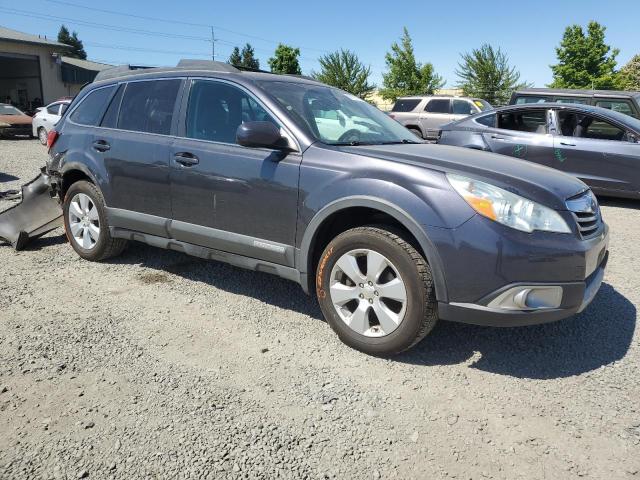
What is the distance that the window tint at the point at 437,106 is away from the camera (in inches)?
666

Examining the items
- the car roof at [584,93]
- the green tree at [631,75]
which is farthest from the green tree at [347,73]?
the car roof at [584,93]

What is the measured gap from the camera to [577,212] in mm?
3061

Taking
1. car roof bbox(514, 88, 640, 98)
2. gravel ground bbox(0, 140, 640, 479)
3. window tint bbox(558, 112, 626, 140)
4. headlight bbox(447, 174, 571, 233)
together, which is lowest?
gravel ground bbox(0, 140, 640, 479)

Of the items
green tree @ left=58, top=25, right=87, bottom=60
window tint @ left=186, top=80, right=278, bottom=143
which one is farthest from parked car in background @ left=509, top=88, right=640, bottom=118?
green tree @ left=58, top=25, right=87, bottom=60

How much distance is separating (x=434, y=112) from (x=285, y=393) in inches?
614

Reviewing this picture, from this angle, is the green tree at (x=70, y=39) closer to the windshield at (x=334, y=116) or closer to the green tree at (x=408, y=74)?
the green tree at (x=408, y=74)

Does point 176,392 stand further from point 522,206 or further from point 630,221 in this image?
point 630,221

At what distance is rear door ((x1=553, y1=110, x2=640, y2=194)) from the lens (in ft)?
24.2

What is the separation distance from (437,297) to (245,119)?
1923mm

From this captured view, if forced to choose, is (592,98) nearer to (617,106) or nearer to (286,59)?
(617,106)

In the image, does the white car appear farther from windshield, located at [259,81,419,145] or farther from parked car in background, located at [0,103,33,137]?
windshield, located at [259,81,419,145]

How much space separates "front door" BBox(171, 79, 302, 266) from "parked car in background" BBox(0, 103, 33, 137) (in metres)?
19.7

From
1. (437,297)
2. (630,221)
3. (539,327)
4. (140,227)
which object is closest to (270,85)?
(140,227)

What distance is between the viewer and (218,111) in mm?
3980
